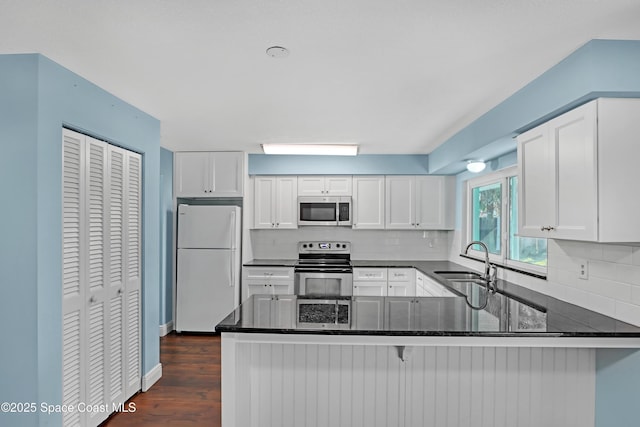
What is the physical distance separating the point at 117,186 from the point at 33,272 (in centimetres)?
94

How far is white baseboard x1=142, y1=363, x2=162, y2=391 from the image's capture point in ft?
10.8

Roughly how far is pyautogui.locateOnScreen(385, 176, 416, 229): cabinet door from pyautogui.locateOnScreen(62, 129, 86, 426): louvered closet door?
3.60 meters

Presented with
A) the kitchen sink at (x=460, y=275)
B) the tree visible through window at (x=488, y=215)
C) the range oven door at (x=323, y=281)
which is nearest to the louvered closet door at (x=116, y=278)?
the range oven door at (x=323, y=281)

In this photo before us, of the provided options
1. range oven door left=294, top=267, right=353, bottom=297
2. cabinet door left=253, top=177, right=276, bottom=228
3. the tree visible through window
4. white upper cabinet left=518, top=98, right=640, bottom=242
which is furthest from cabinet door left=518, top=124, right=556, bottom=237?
cabinet door left=253, top=177, right=276, bottom=228

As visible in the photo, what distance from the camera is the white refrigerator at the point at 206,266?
484cm

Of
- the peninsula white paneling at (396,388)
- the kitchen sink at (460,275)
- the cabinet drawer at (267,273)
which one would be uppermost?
the kitchen sink at (460,275)

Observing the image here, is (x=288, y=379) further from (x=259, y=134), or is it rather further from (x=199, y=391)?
(x=259, y=134)

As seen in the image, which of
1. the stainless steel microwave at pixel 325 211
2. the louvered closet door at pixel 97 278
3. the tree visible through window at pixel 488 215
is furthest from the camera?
the stainless steel microwave at pixel 325 211

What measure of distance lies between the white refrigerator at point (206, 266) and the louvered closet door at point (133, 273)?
161 centimetres

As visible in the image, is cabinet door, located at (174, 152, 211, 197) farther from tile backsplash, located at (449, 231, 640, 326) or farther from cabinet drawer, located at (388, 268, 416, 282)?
tile backsplash, located at (449, 231, 640, 326)

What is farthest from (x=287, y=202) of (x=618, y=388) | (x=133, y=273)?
(x=618, y=388)

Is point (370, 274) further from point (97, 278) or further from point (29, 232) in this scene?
point (29, 232)

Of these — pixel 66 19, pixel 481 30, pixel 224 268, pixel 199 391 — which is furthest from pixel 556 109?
pixel 224 268

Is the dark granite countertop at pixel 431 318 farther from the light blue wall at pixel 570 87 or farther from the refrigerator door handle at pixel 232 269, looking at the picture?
the refrigerator door handle at pixel 232 269
